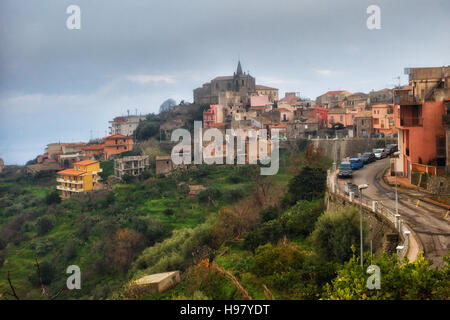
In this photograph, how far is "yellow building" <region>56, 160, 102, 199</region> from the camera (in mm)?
40656

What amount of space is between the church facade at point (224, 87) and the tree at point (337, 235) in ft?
177

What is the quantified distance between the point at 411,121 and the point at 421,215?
705 centimetres

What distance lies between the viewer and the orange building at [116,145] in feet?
172

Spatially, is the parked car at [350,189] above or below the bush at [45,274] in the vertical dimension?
above

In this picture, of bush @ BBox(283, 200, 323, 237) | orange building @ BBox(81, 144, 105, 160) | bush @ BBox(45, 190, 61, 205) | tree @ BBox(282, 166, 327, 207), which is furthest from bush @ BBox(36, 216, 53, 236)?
bush @ BBox(283, 200, 323, 237)

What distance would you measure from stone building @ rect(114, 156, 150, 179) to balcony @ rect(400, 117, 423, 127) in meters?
29.2

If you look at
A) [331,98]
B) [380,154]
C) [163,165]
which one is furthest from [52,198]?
[331,98]

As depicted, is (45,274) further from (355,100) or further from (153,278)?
(355,100)

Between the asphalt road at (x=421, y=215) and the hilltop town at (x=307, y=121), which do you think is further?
the hilltop town at (x=307, y=121)

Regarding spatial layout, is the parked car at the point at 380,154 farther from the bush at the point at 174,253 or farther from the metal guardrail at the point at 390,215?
the bush at the point at 174,253

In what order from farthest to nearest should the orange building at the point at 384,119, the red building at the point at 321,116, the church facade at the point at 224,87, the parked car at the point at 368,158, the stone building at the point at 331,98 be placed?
the church facade at the point at 224,87
the stone building at the point at 331,98
the red building at the point at 321,116
the orange building at the point at 384,119
the parked car at the point at 368,158

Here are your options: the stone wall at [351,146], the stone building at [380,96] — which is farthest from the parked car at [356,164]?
the stone building at [380,96]

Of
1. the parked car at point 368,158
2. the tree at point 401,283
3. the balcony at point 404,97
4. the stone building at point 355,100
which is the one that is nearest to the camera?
the tree at point 401,283
